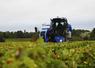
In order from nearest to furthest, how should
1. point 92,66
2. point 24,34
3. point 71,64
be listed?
1. point 71,64
2. point 92,66
3. point 24,34

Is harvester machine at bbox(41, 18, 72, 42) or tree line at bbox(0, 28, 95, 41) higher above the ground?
harvester machine at bbox(41, 18, 72, 42)

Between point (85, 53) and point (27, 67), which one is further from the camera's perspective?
point (85, 53)

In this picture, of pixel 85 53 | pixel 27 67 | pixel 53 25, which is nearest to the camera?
pixel 27 67

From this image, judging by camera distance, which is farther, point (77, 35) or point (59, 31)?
point (77, 35)

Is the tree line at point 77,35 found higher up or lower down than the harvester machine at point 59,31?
lower down

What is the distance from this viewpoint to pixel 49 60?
8.36 ft

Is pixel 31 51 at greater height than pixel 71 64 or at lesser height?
greater

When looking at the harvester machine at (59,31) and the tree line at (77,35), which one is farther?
the tree line at (77,35)

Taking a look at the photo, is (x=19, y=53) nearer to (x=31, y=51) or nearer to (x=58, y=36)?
(x=31, y=51)

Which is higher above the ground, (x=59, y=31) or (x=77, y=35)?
(x=59, y=31)

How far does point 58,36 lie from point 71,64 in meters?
24.6

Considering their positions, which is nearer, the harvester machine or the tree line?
the harvester machine

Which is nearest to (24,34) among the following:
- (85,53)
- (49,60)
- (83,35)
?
(83,35)

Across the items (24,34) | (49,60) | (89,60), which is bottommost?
(24,34)
